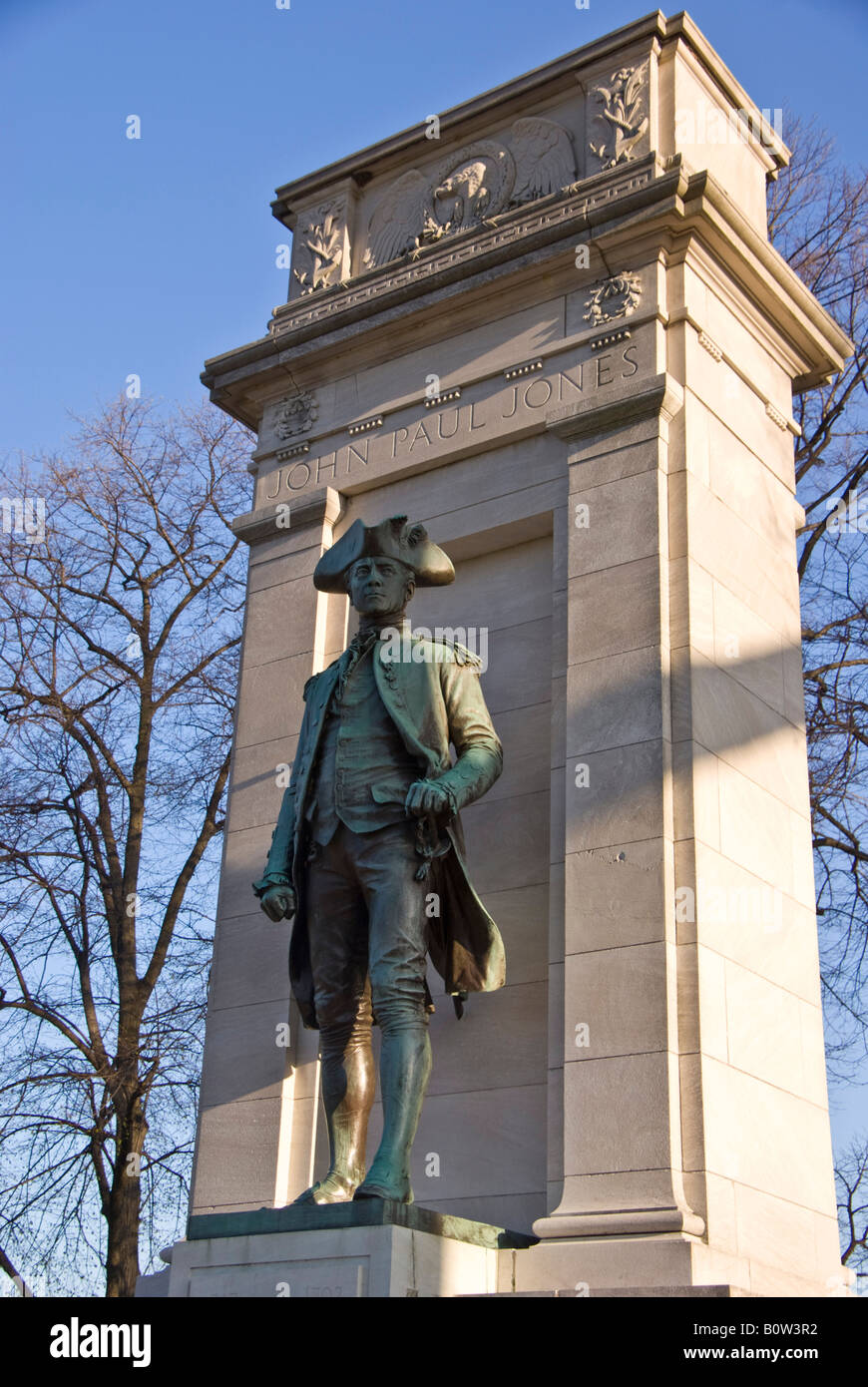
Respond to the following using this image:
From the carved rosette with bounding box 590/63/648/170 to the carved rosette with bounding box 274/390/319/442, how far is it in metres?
2.91

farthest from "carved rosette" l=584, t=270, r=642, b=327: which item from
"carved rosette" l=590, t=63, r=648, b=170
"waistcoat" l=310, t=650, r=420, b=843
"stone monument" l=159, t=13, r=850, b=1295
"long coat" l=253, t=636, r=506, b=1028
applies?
"waistcoat" l=310, t=650, r=420, b=843

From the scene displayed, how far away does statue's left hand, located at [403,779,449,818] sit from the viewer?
8.20 meters

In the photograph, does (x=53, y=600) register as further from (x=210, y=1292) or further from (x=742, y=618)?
(x=210, y=1292)

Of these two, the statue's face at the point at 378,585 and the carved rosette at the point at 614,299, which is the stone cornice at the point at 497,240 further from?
the statue's face at the point at 378,585

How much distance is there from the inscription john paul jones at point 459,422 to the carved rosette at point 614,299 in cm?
29

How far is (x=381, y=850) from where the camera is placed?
8.57 meters

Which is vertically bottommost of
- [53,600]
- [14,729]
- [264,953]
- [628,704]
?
[264,953]

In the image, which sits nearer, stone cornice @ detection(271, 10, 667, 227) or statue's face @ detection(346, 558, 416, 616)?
statue's face @ detection(346, 558, 416, 616)

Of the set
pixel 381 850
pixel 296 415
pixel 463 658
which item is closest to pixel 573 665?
pixel 463 658

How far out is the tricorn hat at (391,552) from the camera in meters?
9.16

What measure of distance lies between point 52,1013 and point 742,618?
445 inches

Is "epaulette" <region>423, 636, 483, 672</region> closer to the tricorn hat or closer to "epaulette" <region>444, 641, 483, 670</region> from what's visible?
"epaulette" <region>444, 641, 483, 670</region>

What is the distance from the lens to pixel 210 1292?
7992 mm
